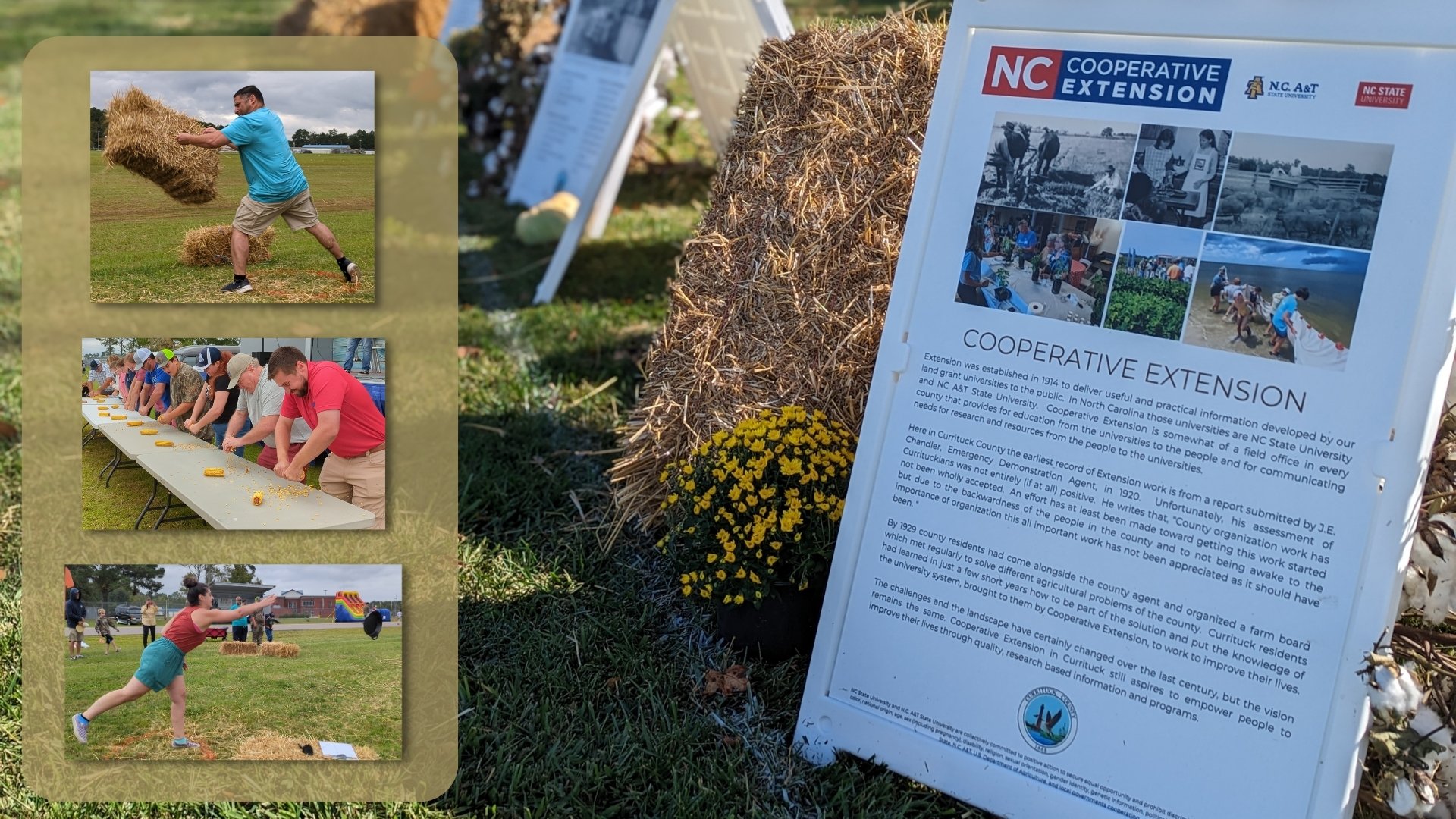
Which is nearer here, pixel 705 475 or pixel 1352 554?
pixel 1352 554

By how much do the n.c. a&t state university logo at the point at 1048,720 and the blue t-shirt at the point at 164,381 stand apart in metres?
1.98

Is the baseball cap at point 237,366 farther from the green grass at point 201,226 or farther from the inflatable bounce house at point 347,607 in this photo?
the inflatable bounce house at point 347,607

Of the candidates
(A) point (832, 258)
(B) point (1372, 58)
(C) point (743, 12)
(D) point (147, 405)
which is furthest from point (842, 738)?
(C) point (743, 12)

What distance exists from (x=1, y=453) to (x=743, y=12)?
368 centimetres

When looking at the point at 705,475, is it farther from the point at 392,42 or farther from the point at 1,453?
the point at 1,453

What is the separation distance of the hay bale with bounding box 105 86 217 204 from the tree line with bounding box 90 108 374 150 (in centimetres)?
1

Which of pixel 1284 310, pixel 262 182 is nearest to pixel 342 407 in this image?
pixel 262 182

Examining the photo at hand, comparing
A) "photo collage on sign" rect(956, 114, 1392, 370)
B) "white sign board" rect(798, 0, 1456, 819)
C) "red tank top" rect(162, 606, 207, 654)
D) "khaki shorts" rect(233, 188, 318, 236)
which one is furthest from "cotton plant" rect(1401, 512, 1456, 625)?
"red tank top" rect(162, 606, 207, 654)

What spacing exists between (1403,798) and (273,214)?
8.42 ft

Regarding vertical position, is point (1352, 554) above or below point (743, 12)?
below

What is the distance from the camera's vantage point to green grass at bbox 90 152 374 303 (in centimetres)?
217

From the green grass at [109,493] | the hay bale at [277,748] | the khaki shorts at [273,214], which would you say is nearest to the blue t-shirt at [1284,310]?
the khaki shorts at [273,214]

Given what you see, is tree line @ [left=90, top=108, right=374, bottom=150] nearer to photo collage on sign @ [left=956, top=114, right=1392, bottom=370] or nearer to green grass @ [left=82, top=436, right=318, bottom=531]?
green grass @ [left=82, top=436, right=318, bottom=531]

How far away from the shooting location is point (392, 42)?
2148 mm
